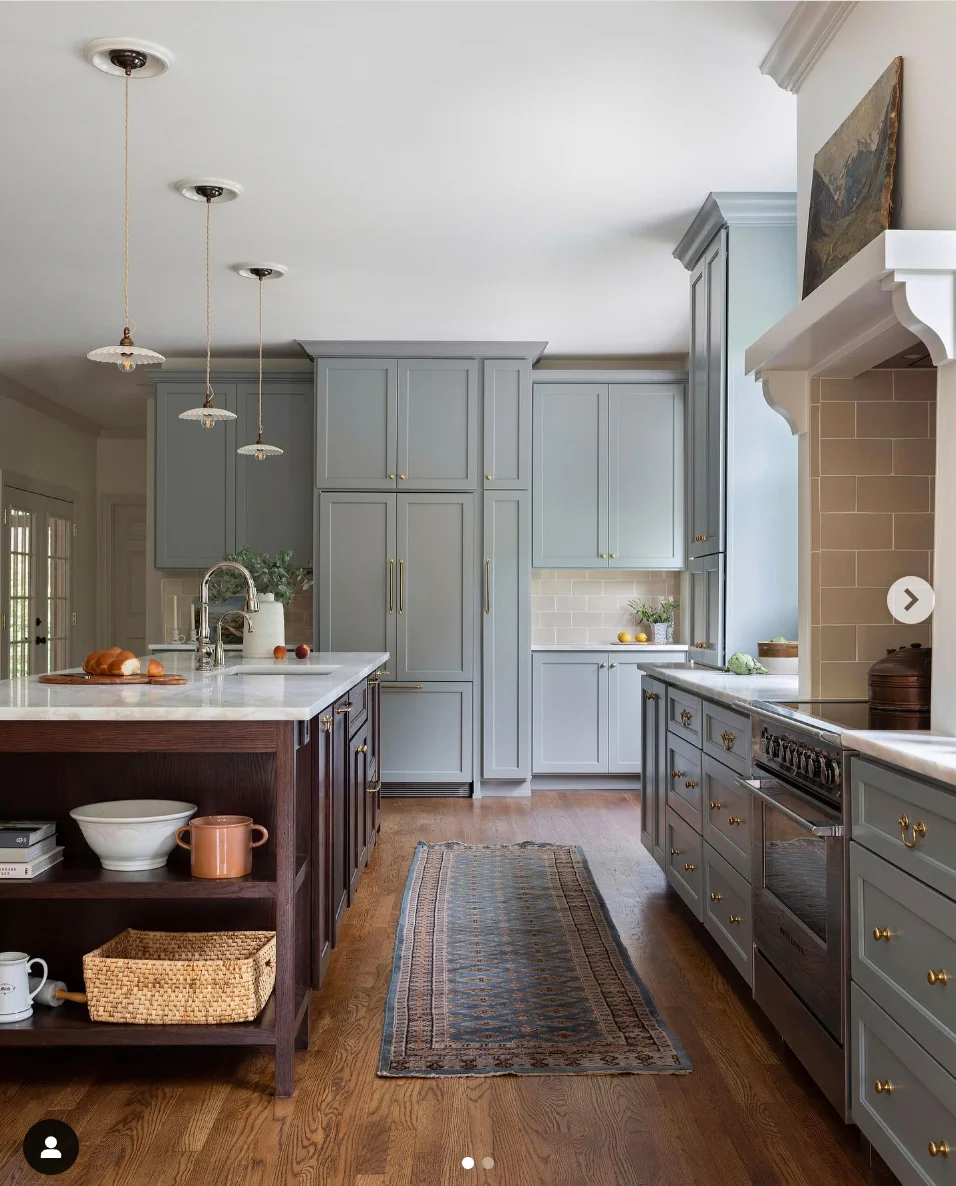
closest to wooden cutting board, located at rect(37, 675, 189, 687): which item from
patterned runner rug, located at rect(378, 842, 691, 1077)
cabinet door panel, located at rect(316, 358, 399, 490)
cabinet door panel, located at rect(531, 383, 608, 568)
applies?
patterned runner rug, located at rect(378, 842, 691, 1077)

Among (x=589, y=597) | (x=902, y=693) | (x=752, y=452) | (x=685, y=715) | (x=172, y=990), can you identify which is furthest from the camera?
(x=589, y=597)

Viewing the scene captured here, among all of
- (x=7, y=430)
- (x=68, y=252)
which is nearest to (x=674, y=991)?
(x=68, y=252)

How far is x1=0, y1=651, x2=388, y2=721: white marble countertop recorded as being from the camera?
2.31m

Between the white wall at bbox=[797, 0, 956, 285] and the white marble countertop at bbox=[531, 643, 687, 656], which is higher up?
the white wall at bbox=[797, 0, 956, 285]

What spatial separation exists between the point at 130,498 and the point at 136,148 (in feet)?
19.6

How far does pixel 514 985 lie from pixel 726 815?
0.80 m

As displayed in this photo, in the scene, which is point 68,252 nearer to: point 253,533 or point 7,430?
point 253,533

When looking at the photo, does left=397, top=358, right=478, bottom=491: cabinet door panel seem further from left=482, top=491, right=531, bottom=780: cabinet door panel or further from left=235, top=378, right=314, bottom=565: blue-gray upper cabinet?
left=235, top=378, right=314, bottom=565: blue-gray upper cabinet

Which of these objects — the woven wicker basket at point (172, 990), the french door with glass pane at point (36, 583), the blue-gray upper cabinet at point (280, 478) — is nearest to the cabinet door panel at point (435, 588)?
the blue-gray upper cabinet at point (280, 478)

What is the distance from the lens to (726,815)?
9.90 feet

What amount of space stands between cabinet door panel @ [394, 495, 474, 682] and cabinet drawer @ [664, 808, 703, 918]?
2447 millimetres

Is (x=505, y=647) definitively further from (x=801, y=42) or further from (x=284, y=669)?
(x=801, y=42)

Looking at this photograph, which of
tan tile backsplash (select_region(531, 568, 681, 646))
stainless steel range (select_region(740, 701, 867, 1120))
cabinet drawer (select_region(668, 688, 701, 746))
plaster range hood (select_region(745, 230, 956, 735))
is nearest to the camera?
plaster range hood (select_region(745, 230, 956, 735))

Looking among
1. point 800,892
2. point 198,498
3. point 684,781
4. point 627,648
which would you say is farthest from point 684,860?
point 198,498
